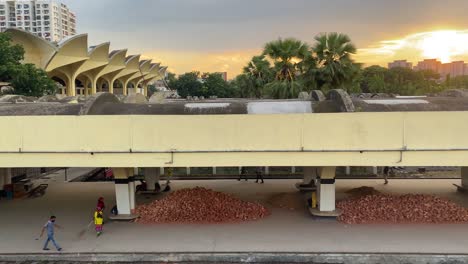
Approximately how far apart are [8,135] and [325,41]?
1593cm

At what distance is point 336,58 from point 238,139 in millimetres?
12299

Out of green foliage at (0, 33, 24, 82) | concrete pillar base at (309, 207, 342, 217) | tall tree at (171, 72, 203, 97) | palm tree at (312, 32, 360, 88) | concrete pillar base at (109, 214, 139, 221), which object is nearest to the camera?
concrete pillar base at (309, 207, 342, 217)

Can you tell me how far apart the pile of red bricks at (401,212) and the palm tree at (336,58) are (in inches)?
372

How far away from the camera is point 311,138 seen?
11.0m

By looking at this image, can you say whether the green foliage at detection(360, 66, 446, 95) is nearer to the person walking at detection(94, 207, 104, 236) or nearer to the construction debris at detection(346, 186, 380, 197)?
the construction debris at detection(346, 186, 380, 197)

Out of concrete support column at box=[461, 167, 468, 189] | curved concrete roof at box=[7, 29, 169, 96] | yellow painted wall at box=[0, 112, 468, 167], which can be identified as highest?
curved concrete roof at box=[7, 29, 169, 96]

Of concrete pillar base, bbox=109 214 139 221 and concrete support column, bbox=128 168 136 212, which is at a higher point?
concrete support column, bbox=128 168 136 212

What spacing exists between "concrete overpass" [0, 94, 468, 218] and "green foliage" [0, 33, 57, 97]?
2016 cm

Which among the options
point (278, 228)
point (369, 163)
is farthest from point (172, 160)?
point (369, 163)

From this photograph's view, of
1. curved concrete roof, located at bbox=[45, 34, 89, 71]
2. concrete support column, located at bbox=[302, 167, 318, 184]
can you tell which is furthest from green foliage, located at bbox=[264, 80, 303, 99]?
curved concrete roof, located at bbox=[45, 34, 89, 71]

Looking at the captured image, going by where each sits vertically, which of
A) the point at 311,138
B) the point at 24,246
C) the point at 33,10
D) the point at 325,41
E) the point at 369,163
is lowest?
the point at 24,246

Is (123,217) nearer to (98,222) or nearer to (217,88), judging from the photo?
(98,222)

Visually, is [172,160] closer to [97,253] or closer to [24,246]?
[97,253]

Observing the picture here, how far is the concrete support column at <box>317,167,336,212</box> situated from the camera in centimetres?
1254
